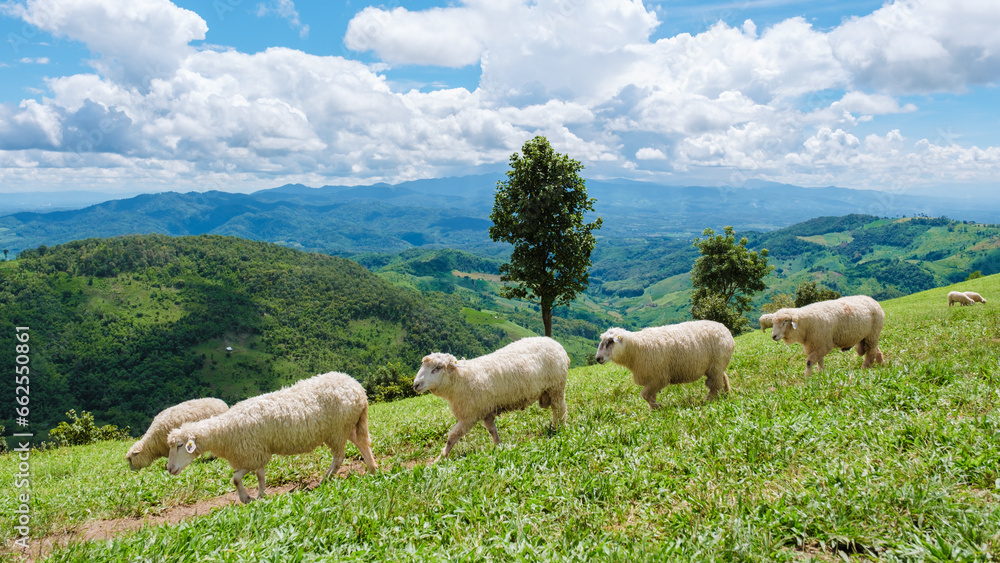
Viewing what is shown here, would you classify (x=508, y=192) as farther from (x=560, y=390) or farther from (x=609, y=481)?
(x=609, y=481)

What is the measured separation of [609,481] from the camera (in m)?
5.76

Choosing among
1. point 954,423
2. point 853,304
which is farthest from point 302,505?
point 853,304

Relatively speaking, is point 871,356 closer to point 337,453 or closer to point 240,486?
point 337,453

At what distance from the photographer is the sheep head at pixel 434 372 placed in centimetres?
892

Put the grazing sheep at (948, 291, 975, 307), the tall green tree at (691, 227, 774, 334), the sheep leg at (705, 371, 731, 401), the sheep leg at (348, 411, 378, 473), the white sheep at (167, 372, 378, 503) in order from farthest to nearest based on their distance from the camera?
the tall green tree at (691, 227, 774, 334) < the grazing sheep at (948, 291, 975, 307) < the sheep leg at (705, 371, 731, 401) < the sheep leg at (348, 411, 378, 473) < the white sheep at (167, 372, 378, 503)

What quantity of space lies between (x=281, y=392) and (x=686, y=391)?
967 cm

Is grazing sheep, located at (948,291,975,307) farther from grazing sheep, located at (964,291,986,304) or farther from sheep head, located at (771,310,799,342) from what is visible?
sheep head, located at (771,310,799,342)

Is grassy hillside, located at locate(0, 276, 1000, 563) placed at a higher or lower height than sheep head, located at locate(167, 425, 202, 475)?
higher

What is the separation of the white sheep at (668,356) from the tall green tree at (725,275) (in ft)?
115

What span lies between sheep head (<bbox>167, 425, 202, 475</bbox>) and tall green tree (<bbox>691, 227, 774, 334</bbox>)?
42.7m

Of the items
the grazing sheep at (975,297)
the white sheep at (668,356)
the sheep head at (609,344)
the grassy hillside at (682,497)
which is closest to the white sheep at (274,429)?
the grassy hillside at (682,497)

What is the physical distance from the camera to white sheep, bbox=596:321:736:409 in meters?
10.5

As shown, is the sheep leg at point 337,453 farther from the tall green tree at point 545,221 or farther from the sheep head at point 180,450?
the tall green tree at point 545,221

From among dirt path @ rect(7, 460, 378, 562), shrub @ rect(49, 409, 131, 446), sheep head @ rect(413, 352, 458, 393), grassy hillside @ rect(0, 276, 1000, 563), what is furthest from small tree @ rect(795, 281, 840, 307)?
shrub @ rect(49, 409, 131, 446)
